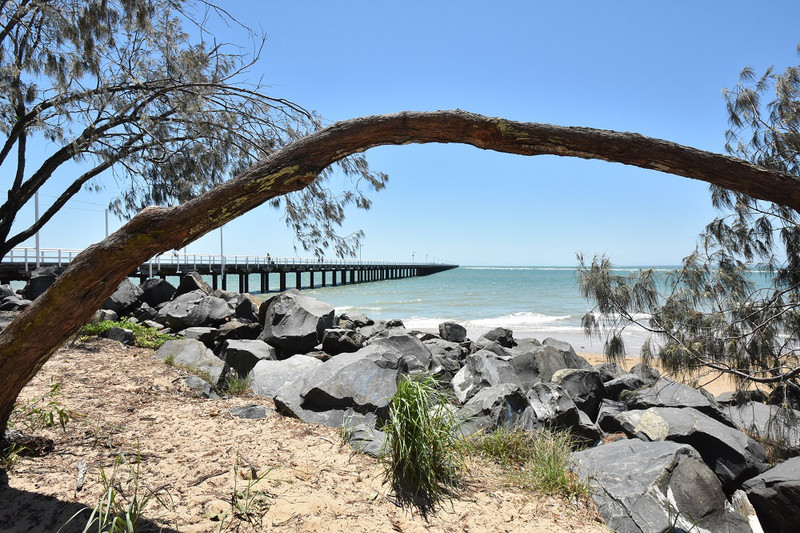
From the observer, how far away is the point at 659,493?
3.64 m

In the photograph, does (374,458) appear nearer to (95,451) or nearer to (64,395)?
(95,451)

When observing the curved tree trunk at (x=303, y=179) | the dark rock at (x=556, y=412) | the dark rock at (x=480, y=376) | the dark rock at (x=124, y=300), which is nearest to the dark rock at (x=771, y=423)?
the dark rock at (x=556, y=412)

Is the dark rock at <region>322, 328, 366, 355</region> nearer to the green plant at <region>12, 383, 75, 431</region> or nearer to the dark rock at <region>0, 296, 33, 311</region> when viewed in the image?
the green plant at <region>12, 383, 75, 431</region>

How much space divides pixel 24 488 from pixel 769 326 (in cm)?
644

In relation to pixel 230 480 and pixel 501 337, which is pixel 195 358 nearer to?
pixel 230 480

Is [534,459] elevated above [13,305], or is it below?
below

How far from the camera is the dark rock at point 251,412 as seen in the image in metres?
4.65

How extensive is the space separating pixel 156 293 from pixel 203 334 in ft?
12.5

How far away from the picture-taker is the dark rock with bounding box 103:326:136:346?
797 centimetres

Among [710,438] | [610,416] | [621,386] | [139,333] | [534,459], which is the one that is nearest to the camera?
[534,459]

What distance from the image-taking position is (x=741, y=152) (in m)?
6.17

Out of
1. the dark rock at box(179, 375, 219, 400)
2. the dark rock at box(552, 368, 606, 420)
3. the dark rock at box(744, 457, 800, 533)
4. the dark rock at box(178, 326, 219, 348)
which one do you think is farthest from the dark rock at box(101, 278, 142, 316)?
the dark rock at box(744, 457, 800, 533)

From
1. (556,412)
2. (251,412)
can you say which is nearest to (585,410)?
(556,412)

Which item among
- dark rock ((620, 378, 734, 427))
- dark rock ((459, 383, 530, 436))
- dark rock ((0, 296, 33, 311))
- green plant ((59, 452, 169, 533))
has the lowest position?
dark rock ((620, 378, 734, 427))
